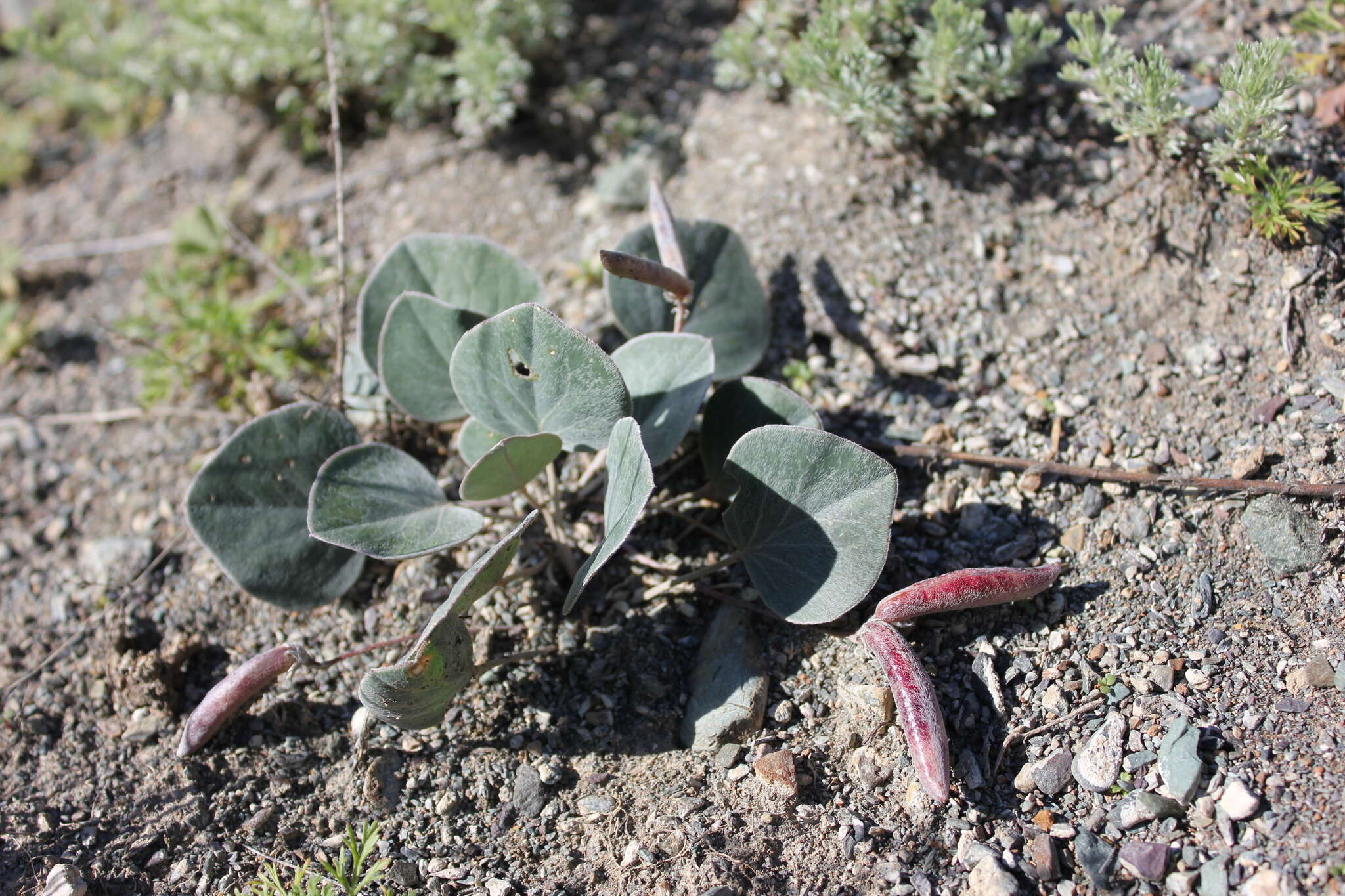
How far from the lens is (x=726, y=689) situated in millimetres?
1920

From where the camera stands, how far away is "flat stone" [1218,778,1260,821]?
158 centimetres

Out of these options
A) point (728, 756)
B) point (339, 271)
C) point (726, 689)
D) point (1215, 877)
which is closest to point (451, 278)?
point (339, 271)

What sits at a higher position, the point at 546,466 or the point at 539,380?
the point at 539,380

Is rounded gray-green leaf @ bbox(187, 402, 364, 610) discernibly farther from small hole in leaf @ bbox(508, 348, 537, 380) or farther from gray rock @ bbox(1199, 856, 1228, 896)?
gray rock @ bbox(1199, 856, 1228, 896)

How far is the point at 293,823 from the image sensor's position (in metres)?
1.91

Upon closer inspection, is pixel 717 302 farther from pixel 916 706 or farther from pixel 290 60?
pixel 290 60

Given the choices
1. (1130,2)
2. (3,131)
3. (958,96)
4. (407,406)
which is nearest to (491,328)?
(407,406)

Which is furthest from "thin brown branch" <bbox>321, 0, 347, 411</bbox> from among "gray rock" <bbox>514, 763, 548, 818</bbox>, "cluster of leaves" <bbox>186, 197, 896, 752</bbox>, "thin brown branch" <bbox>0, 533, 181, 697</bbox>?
"gray rock" <bbox>514, 763, 548, 818</bbox>

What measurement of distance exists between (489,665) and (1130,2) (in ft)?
7.88

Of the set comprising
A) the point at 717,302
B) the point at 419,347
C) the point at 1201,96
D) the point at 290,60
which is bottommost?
the point at 717,302

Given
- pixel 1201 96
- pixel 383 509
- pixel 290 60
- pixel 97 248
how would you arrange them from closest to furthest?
pixel 383 509 < pixel 1201 96 < pixel 290 60 < pixel 97 248

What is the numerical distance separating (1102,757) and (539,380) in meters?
1.19

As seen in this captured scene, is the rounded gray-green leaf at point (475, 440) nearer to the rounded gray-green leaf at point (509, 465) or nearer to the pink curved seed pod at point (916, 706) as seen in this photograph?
the rounded gray-green leaf at point (509, 465)

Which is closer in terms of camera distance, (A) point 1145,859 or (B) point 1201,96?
(A) point 1145,859
